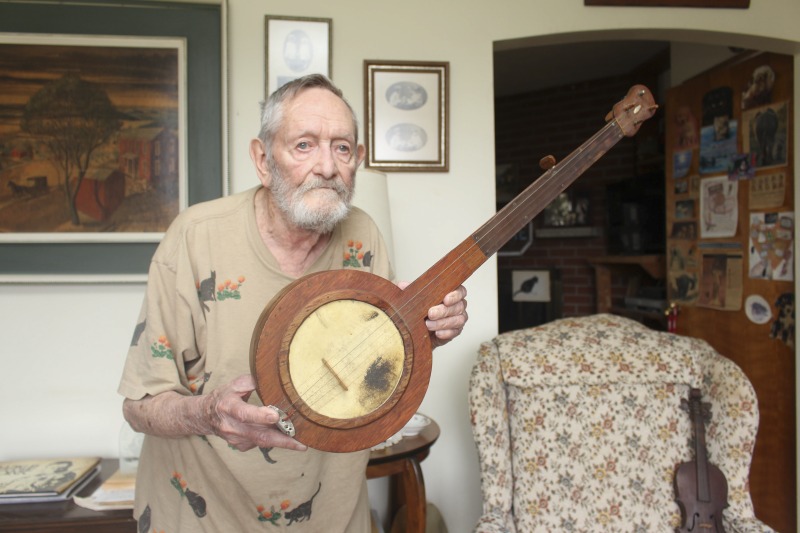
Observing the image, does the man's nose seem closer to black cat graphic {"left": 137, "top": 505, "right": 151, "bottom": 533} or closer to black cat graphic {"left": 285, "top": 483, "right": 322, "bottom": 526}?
black cat graphic {"left": 285, "top": 483, "right": 322, "bottom": 526}

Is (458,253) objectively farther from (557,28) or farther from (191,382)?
(557,28)

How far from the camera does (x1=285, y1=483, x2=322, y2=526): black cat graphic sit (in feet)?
3.83

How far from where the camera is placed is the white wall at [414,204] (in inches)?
86.0

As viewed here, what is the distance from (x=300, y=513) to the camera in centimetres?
117

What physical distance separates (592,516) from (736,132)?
1.91 metres

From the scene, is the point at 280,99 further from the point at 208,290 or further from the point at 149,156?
the point at 149,156

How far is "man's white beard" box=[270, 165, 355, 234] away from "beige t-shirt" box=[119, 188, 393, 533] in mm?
95

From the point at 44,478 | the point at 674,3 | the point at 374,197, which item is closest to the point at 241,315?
the point at 374,197

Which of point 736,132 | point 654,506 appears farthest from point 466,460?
point 736,132

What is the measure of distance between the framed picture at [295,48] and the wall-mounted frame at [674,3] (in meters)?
0.98

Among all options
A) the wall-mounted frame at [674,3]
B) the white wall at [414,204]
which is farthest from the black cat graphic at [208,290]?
the wall-mounted frame at [674,3]

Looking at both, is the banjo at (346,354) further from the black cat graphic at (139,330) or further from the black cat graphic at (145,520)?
the black cat graphic at (145,520)

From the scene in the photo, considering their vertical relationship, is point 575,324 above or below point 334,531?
above

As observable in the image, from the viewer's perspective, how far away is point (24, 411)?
218 cm
